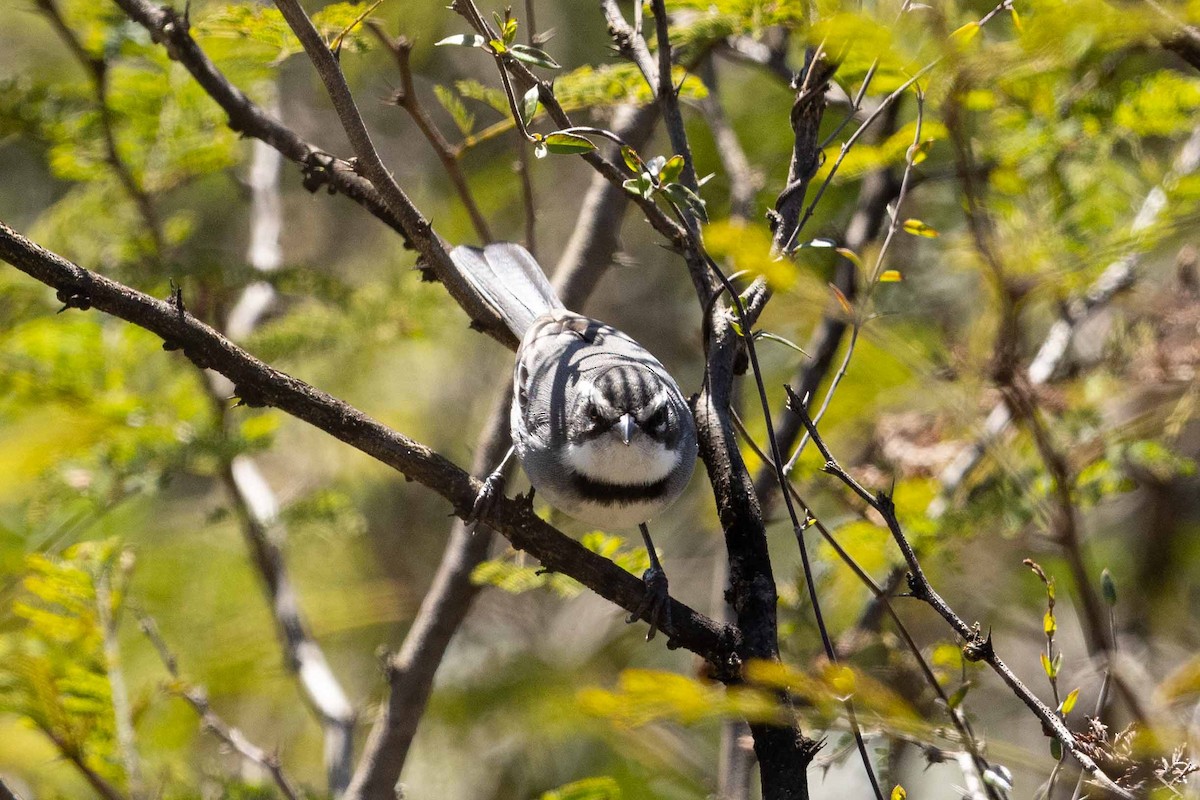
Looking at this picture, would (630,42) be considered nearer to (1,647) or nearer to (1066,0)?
(1066,0)

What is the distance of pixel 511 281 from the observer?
377 centimetres

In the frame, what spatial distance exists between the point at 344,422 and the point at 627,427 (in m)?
0.92

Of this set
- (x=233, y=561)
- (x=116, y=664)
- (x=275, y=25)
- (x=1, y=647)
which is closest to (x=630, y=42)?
(x=275, y=25)

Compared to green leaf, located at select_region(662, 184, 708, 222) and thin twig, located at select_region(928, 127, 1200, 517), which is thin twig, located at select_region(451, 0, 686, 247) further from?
thin twig, located at select_region(928, 127, 1200, 517)

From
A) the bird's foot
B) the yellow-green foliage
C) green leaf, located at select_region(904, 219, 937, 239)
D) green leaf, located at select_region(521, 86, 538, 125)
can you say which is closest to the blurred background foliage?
the yellow-green foliage

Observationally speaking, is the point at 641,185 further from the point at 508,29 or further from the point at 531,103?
the point at 508,29

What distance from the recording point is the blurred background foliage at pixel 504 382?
285 centimetres

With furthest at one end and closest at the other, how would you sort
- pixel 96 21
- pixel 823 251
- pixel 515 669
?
1. pixel 515 669
2. pixel 823 251
3. pixel 96 21

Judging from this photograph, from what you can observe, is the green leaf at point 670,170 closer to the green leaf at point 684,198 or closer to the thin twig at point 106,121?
the green leaf at point 684,198

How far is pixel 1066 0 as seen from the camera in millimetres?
2111

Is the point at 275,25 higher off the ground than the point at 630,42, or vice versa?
the point at 275,25

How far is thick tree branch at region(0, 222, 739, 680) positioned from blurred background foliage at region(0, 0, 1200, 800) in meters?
0.41

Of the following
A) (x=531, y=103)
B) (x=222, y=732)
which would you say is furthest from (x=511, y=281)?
(x=222, y=732)

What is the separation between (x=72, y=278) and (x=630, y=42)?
4.89ft
